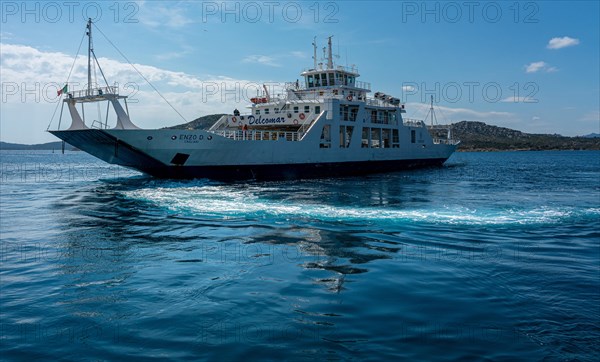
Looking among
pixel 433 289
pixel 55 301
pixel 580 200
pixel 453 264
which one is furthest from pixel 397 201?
pixel 55 301

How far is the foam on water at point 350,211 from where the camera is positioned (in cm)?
1455

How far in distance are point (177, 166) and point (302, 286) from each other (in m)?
21.3

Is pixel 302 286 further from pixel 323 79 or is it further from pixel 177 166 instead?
pixel 323 79

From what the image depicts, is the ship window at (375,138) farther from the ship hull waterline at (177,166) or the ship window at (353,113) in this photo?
the ship hull waterline at (177,166)

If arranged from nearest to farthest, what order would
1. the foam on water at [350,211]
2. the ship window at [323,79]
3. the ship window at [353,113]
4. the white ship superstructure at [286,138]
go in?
the foam on water at [350,211]
the white ship superstructure at [286,138]
the ship window at [353,113]
the ship window at [323,79]

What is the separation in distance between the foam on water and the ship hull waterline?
6.58 metres

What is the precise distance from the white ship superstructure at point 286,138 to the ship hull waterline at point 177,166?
2.5 inches

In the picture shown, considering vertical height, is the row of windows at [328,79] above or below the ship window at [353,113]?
above

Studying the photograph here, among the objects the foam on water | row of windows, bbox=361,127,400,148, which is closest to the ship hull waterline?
row of windows, bbox=361,127,400,148

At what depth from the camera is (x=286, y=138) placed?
31812 mm

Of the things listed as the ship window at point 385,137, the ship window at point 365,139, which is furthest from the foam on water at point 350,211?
the ship window at point 385,137

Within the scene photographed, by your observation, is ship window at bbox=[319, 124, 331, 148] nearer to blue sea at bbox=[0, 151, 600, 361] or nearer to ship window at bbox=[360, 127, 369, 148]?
ship window at bbox=[360, 127, 369, 148]

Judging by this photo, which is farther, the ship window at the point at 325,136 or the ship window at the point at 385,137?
the ship window at the point at 385,137

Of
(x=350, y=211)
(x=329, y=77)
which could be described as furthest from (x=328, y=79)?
(x=350, y=211)
